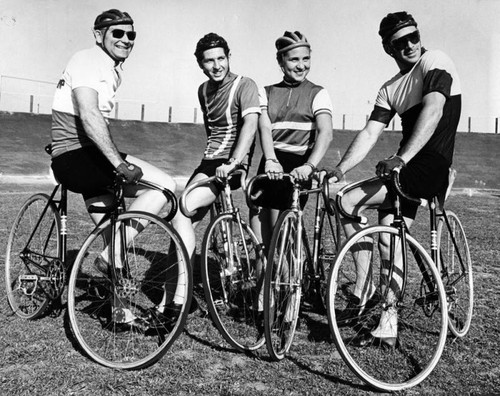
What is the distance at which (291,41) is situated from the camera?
13.1 feet

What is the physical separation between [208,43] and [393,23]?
1.31 m

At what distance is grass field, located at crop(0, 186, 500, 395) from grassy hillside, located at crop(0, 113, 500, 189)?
88.5ft

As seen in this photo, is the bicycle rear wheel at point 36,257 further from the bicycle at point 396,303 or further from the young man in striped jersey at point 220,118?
the bicycle at point 396,303

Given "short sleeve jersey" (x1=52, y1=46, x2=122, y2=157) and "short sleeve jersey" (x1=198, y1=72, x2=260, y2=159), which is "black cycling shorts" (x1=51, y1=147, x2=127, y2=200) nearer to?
"short sleeve jersey" (x1=52, y1=46, x2=122, y2=157)

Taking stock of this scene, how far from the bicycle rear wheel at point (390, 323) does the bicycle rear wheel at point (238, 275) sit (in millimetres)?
622

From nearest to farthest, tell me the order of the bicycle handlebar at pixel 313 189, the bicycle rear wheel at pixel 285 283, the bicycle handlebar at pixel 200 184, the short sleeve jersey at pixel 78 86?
the bicycle rear wheel at pixel 285 283 → the short sleeve jersey at pixel 78 86 → the bicycle handlebar at pixel 313 189 → the bicycle handlebar at pixel 200 184

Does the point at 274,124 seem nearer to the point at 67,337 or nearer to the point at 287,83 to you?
the point at 287,83

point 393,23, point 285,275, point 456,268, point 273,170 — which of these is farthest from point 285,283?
point 393,23

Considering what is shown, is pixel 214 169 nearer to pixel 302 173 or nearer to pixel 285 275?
pixel 302 173

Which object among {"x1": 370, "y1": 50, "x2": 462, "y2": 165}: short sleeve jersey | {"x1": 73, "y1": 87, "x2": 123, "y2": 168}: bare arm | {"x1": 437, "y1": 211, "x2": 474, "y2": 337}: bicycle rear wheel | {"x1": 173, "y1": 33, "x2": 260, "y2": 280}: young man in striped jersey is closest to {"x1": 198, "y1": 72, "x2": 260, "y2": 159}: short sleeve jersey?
{"x1": 173, "y1": 33, "x2": 260, "y2": 280}: young man in striped jersey

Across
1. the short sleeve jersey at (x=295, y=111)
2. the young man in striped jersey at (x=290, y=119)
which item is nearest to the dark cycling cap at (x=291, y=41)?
the young man in striped jersey at (x=290, y=119)

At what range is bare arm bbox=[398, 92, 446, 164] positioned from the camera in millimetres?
3379

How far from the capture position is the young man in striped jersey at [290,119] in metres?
4.04

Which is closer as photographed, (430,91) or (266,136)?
(430,91)
